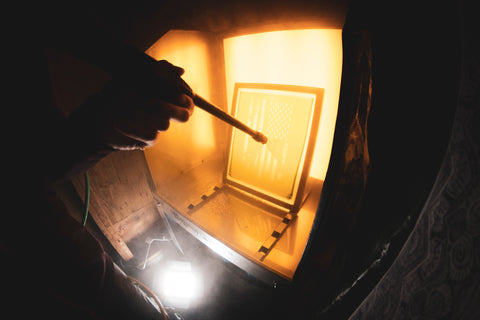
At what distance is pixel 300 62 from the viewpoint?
3.01 feet

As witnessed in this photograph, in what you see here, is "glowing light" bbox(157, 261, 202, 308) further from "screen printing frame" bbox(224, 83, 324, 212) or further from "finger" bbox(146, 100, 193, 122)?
"finger" bbox(146, 100, 193, 122)

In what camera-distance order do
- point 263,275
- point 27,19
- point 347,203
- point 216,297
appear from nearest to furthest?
point 27,19
point 347,203
point 263,275
point 216,297

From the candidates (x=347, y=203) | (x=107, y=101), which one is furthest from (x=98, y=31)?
(x=347, y=203)

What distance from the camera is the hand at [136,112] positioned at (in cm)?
43

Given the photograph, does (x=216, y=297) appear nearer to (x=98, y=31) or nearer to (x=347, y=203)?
(x=347, y=203)

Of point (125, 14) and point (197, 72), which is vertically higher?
point (125, 14)

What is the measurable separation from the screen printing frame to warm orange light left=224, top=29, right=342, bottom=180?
0.11 m

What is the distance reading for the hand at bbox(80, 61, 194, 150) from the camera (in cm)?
43

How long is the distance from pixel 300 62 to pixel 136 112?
923 mm

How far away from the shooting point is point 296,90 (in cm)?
88

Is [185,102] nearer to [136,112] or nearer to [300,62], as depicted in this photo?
[136,112]

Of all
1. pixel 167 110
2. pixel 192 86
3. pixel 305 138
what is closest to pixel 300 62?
pixel 305 138

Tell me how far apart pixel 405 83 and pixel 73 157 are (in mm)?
947

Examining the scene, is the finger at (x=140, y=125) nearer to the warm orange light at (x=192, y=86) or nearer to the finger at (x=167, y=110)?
the finger at (x=167, y=110)
